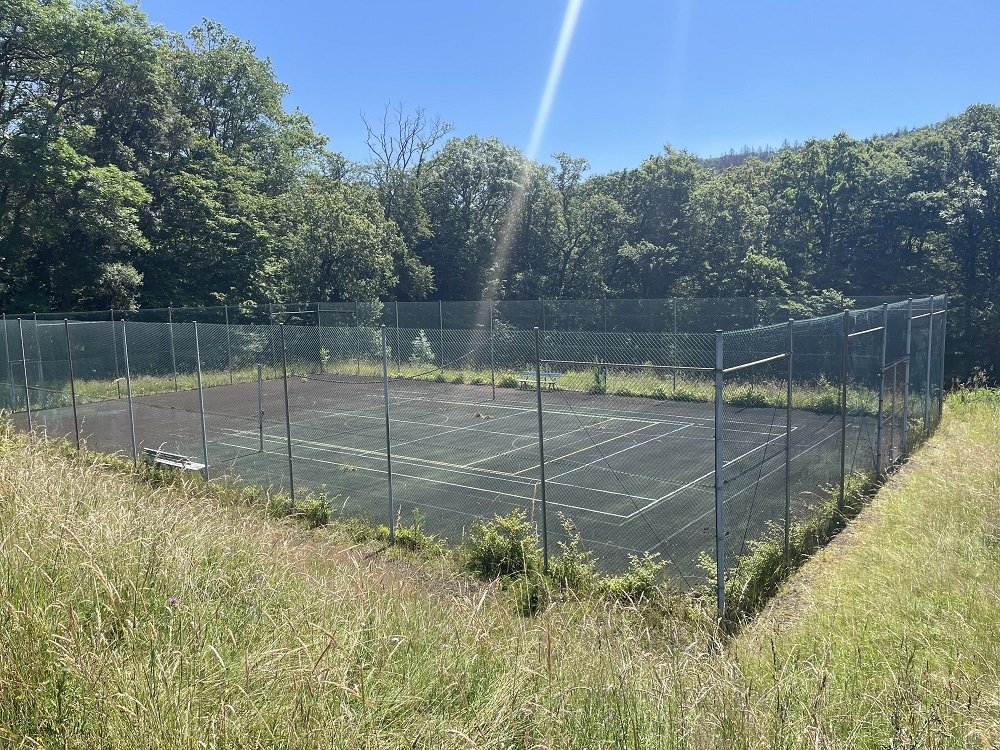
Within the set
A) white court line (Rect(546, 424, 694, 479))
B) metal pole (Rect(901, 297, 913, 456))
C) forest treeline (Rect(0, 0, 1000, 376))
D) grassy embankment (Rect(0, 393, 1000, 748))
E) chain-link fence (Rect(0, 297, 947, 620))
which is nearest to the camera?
grassy embankment (Rect(0, 393, 1000, 748))

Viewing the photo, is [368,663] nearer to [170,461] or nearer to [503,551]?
[503,551]

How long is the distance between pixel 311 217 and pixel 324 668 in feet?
101

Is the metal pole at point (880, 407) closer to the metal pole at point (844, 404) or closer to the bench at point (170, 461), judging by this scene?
the metal pole at point (844, 404)

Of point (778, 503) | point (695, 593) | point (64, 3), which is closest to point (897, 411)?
point (778, 503)

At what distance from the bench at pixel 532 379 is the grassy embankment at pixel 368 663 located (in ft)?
49.8

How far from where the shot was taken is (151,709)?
87.5 inches

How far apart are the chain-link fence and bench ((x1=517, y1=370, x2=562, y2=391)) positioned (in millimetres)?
128

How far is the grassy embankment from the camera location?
2.35 m

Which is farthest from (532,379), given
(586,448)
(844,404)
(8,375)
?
(844,404)

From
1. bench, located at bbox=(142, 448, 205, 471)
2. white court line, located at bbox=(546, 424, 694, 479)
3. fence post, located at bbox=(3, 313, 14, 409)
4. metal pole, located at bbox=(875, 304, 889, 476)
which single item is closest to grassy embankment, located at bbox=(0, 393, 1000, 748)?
bench, located at bbox=(142, 448, 205, 471)

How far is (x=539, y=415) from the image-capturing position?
6586 millimetres

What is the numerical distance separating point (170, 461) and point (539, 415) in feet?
20.4

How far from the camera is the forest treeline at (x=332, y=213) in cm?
2325

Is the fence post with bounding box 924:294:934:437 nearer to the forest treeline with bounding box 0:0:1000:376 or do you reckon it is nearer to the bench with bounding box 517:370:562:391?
the bench with bounding box 517:370:562:391
